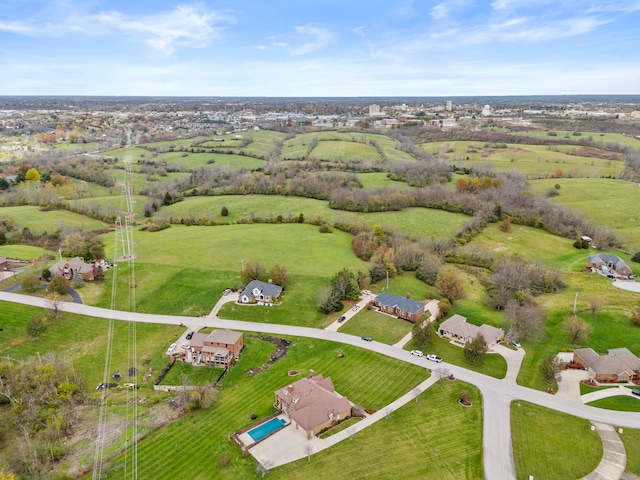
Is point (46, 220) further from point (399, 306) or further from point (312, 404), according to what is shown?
point (312, 404)

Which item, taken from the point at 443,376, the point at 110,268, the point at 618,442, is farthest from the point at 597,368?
the point at 110,268

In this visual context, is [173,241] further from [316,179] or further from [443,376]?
[443,376]

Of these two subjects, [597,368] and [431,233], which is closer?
[597,368]

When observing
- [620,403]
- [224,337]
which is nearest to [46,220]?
[224,337]

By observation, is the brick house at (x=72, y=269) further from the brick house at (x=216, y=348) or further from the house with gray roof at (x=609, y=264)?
the house with gray roof at (x=609, y=264)

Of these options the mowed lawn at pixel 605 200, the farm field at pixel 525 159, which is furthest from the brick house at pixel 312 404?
the farm field at pixel 525 159

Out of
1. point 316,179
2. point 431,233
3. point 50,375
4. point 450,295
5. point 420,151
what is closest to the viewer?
point 50,375

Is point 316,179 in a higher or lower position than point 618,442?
Answer: higher
